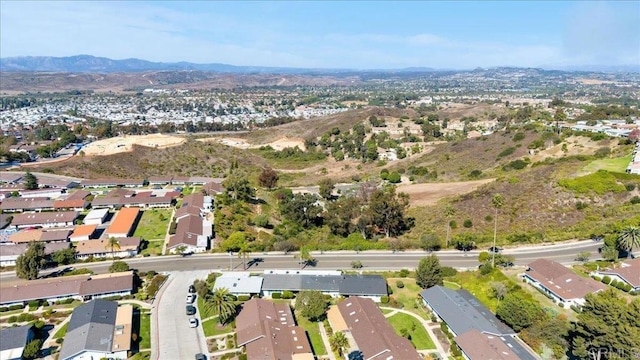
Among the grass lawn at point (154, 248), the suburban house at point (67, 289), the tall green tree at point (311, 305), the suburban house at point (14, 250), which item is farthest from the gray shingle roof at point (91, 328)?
the suburban house at point (14, 250)

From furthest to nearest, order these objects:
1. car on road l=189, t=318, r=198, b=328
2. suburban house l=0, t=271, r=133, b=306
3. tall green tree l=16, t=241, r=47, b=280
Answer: tall green tree l=16, t=241, r=47, b=280 < suburban house l=0, t=271, r=133, b=306 < car on road l=189, t=318, r=198, b=328

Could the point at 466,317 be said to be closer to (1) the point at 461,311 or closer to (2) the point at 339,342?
(1) the point at 461,311

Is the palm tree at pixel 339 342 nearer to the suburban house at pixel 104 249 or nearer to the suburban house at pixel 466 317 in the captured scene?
the suburban house at pixel 466 317

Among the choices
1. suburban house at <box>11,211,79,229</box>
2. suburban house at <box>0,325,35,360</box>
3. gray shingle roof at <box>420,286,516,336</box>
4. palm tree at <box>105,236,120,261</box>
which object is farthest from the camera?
suburban house at <box>11,211,79,229</box>

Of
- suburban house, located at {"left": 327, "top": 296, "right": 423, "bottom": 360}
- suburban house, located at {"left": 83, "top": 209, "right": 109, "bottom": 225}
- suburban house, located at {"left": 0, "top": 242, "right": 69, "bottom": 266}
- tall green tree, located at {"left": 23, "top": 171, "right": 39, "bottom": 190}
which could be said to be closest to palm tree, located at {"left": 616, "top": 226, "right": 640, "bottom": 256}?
suburban house, located at {"left": 327, "top": 296, "right": 423, "bottom": 360}

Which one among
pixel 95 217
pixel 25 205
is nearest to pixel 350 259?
pixel 95 217

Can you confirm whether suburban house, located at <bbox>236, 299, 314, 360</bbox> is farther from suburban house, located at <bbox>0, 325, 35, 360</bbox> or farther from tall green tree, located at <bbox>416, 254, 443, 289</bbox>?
suburban house, located at <bbox>0, 325, 35, 360</bbox>
